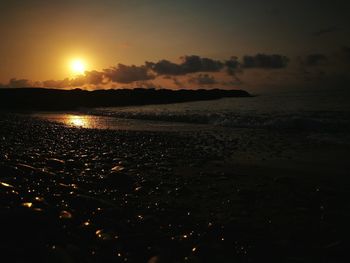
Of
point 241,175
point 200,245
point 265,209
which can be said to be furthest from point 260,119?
point 200,245

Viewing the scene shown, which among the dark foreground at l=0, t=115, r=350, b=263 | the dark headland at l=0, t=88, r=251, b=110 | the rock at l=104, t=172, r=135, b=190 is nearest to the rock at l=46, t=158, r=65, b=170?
the dark foreground at l=0, t=115, r=350, b=263

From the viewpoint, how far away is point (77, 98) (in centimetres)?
7269

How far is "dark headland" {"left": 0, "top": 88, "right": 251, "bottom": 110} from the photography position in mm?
59775

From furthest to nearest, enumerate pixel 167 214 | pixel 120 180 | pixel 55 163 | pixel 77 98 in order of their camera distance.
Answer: pixel 77 98 → pixel 55 163 → pixel 120 180 → pixel 167 214

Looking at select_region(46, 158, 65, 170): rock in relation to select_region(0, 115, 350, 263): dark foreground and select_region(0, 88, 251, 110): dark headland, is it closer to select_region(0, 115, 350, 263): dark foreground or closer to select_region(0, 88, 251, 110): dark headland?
select_region(0, 115, 350, 263): dark foreground

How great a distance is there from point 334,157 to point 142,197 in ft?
22.9

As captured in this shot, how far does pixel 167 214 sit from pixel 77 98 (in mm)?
71571

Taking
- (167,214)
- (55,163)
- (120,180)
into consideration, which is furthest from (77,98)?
(167,214)

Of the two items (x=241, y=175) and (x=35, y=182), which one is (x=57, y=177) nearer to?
(x=35, y=182)

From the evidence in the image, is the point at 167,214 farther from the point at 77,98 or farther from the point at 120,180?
the point at 77,98

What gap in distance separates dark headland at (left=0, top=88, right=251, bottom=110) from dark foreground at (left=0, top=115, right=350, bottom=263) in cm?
5035

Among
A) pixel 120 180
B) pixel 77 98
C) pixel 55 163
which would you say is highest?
pixel 77 98

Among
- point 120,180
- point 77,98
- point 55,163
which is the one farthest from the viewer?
point 77,98

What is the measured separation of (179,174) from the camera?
7945mm
